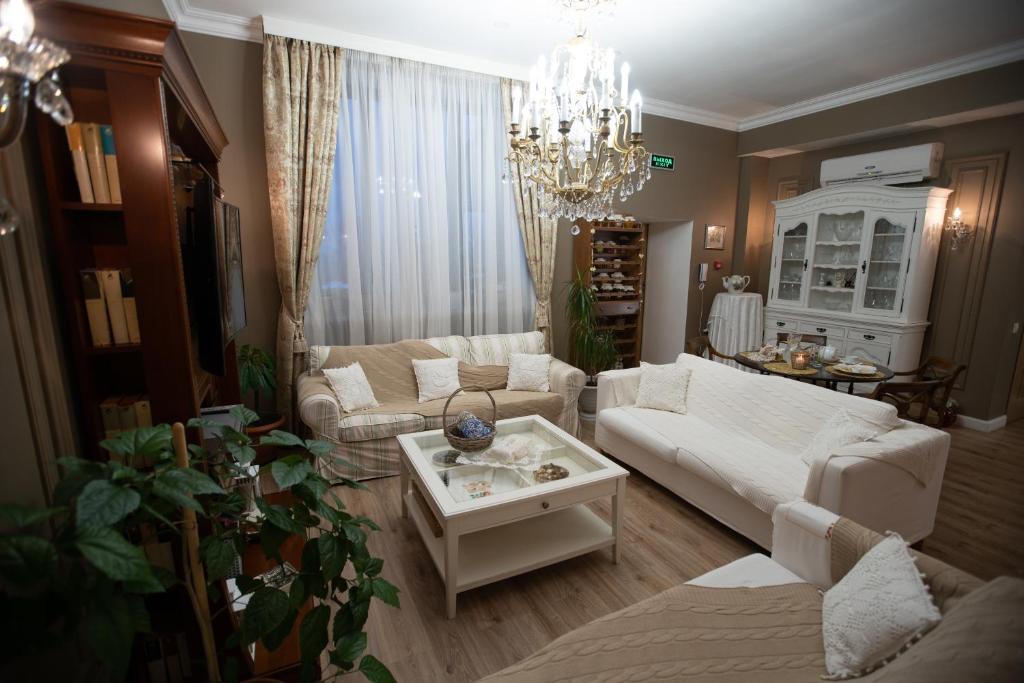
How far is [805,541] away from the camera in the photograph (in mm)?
1699

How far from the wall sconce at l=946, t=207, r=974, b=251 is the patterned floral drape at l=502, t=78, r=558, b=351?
3498mm

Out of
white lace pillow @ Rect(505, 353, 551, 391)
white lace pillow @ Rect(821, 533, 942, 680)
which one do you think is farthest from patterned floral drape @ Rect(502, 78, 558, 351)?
white lace pillow @ Rect(821, 533, 942, 680)

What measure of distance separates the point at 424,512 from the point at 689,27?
11.5 ft

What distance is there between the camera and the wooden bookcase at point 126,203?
1.47m

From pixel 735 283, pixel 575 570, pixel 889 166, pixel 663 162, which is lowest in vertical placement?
pixel 575 570

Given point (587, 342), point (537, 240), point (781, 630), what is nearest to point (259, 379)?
point (537, 240)

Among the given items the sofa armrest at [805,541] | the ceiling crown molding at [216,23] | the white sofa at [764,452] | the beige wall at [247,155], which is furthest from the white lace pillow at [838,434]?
the ceiling crown molding at [216,23]

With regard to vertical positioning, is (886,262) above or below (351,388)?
above

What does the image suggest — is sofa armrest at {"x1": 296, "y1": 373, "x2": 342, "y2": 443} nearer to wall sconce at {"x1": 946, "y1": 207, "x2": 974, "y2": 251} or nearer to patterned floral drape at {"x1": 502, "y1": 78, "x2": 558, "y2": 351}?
patterned floral drape at {"x1": 502, "y1": 78, "x2": 558, "y2": 351}

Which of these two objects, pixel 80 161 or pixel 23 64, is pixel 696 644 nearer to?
pixel 23 64

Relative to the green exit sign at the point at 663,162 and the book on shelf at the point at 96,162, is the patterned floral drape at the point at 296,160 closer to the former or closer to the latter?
the book on shelf at the point at 96,162

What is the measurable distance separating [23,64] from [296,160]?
3.04 m

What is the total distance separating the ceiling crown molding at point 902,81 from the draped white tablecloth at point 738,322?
1890mm

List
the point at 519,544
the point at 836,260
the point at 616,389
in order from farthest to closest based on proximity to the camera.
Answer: the point at 836,260
the point at 616,389
the point at 519,544
